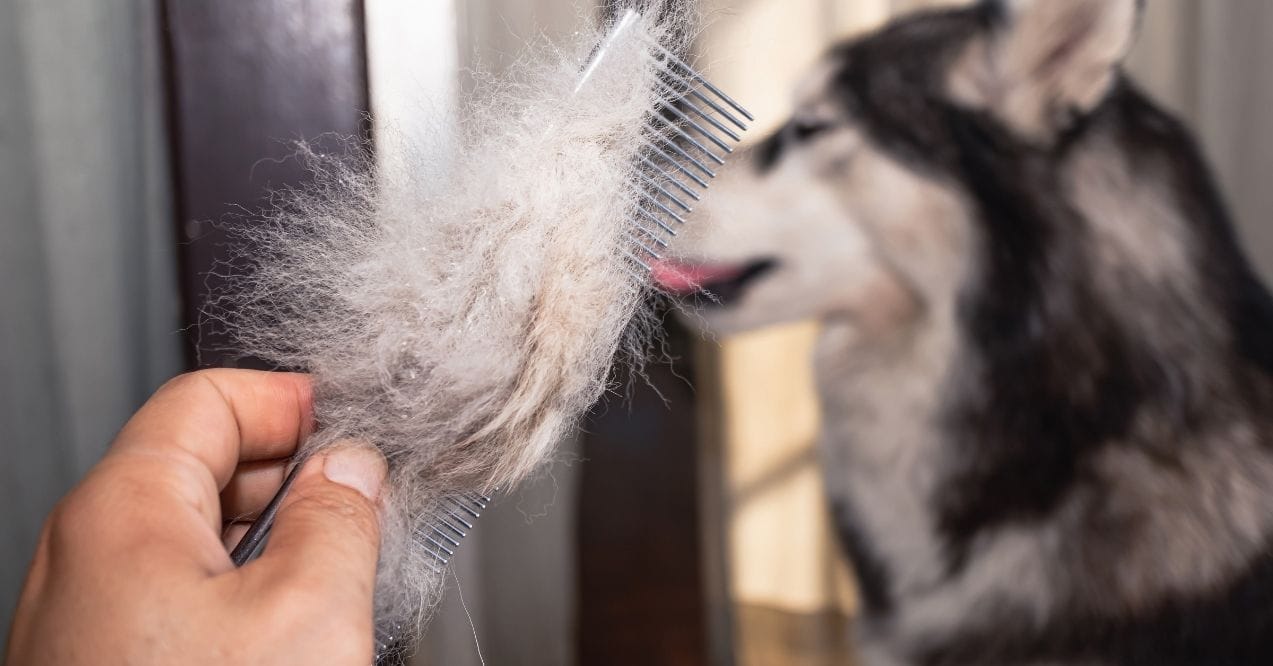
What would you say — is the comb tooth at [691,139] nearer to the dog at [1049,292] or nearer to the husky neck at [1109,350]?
the dog at [1049,292]

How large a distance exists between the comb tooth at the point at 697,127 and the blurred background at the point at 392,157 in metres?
0.05

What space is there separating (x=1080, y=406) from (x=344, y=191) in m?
0.53

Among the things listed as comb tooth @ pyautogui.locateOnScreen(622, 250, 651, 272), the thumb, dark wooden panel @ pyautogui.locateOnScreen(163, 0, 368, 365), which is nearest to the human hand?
the thumb

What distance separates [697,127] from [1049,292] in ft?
0.88

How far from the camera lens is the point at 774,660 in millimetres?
646

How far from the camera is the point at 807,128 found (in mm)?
569

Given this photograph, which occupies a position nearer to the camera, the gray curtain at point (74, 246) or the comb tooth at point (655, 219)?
the comb tooth at point (655, 219)

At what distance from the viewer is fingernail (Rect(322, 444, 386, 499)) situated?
444 millimetres

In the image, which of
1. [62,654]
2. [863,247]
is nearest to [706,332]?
[863,247]

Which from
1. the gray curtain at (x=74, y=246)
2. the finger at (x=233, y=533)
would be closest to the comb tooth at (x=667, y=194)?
the finger at (x=233, y=533)

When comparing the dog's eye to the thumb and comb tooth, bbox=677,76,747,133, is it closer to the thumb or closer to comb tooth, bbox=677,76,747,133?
comb tooth, bbox=677,76,747,133

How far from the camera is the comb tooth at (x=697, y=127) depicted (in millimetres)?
503

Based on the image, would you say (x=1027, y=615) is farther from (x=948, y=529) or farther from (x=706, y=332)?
(x=706, y=332)

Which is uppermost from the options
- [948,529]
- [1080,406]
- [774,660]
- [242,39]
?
[242,39]
